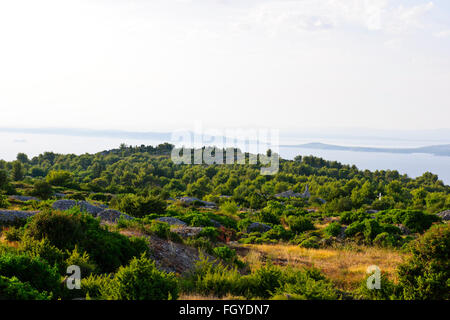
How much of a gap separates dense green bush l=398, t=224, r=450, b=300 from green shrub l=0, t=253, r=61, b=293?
7701mm

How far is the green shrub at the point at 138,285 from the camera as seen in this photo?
5867mm

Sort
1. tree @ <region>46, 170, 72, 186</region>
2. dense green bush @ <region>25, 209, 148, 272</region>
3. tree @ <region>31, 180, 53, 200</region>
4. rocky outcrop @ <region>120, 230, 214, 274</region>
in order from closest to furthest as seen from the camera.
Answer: dense green bush @ <region>25, 209, 148, 272</region>, rocky outcrop @ <region>120, 230, 214, 274</region>, tree @ <region>31, 180, 53, 200</region>, tree @ <region>46, 170, 72, 186</region>

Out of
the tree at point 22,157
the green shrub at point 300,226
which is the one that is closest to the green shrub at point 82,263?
the green shrub at point 300,226

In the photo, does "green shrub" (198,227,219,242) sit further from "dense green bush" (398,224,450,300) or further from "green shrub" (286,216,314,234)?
"dense green bush" (398,224,450,300)

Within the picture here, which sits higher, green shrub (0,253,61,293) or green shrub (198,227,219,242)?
green shrub (0,253,61,293)

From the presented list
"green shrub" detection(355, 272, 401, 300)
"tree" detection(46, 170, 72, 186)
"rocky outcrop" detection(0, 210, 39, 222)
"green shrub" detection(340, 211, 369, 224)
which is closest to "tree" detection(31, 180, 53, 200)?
"tree" detection(46, 170, 72, 186)

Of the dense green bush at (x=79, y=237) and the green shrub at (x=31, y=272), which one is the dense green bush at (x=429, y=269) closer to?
the green shrub at (x=31, y=272)

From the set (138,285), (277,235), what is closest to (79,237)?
Answer: (138,285)

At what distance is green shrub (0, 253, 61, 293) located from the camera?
6.41m

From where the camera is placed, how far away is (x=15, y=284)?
18.1 feet
